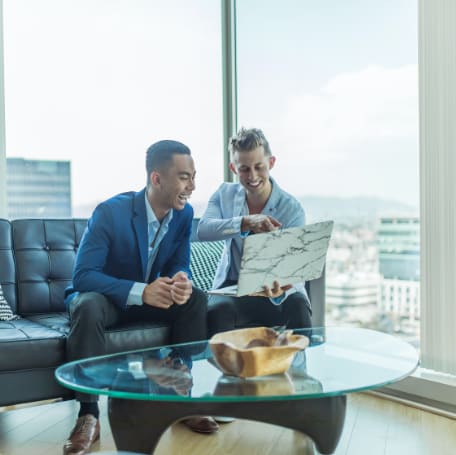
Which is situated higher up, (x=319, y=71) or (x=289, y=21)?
(x=289, y=21)

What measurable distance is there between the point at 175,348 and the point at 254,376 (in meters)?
0.46

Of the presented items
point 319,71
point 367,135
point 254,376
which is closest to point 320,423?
point 254,376

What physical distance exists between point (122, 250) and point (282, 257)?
748 millimetres

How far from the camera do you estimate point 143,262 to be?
245 centimetres

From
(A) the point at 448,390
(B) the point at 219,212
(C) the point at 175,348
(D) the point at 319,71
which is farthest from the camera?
(D) the point at 319,71

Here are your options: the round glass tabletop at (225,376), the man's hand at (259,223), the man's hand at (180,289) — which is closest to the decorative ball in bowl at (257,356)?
the round glass tabletop at (225,376)

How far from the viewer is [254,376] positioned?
1587mm

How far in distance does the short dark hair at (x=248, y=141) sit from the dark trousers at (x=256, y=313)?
0.61 meters

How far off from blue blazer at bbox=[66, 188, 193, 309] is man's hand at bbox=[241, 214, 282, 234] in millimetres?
261

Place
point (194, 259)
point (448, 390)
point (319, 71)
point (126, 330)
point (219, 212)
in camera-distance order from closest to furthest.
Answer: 1. point (126, 330)
2. point (448, 390)
3. point (219, 212)
4. point (194, 259)
5. point (319, 71)

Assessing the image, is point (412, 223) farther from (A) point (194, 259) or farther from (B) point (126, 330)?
(B) point (126, 330)

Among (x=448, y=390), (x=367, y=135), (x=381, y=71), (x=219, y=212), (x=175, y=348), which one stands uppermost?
(x=381, y=71)

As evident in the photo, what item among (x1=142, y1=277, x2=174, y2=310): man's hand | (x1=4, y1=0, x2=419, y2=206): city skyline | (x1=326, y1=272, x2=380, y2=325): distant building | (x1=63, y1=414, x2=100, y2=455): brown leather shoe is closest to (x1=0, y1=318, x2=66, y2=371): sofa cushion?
(x1=63, y1=414, x2=100, y2=455): brown leather shoe

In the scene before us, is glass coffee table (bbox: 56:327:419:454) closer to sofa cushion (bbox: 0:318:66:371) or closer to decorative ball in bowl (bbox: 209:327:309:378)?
decorative ball in bowl (bbox: 209:327:309:378)
